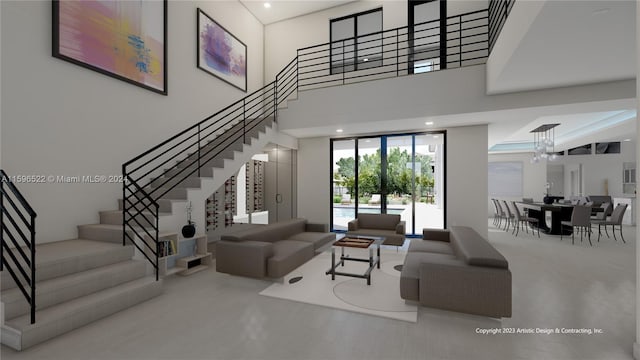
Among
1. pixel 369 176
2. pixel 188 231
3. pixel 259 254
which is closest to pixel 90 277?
pixel 188 231

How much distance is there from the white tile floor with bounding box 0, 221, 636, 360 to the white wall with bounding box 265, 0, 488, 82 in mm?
6782

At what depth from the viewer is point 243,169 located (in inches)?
241

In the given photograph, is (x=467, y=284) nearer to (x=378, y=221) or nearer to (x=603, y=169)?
(x=378, y=221)

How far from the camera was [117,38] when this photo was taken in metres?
4.42

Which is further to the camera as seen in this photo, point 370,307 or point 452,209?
point 452,209

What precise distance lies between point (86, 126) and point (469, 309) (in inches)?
224

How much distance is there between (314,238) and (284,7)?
687cm

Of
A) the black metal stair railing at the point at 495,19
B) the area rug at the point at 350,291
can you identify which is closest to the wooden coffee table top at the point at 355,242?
the area rug at the point at 350,291

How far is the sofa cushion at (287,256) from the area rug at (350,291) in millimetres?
221

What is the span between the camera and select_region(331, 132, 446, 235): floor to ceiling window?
23.4ft

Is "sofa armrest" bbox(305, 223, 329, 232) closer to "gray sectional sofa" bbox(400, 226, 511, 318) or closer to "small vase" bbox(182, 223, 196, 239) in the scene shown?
"small vase" bbox(182, 223, 196, 239)

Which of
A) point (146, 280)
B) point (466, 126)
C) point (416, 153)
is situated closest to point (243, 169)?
point (146, 280)

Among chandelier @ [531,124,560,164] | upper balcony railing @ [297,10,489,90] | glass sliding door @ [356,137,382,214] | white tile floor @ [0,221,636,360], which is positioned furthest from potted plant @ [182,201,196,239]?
chandelier @ [531,124,560,164]

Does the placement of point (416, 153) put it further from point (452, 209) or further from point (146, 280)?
point (146, 280)
